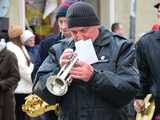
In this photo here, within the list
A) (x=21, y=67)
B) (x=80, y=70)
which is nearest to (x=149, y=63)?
(x=80, y=70)

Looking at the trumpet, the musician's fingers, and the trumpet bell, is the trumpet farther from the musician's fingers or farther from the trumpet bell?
the musician's fingers

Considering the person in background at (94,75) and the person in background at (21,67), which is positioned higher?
the person in background at (94,75)

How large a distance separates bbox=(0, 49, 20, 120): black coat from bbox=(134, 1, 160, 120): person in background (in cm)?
341

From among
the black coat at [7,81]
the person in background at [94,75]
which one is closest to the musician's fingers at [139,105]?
the person in background at [94,75]

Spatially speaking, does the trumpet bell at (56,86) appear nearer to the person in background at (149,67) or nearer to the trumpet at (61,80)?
the trumpet at (61,80)

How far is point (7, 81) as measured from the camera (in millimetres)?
8758

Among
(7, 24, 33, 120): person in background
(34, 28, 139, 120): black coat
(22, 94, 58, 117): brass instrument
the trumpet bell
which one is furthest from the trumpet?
(7, 24, 33, 120): person in background

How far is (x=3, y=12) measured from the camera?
12297 millimetres

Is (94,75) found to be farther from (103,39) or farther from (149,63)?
(149,63)

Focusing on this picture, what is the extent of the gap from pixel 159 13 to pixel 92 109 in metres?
1.08

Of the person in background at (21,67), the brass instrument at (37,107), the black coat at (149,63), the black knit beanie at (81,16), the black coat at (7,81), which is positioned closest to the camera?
the black knit beanie at (81,16)

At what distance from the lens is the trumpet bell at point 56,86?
492 centimetres

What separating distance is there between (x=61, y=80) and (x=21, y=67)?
5.21 m

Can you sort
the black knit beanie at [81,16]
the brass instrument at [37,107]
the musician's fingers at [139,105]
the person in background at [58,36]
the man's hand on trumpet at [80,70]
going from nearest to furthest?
1. the man's hand on trumpet at [80,70]
2. the black knit beanie at [81,16]
3. the musician's fingers at [139,105]
4. the brass instrument at [37,107]
5. the person in background at [58,36]
